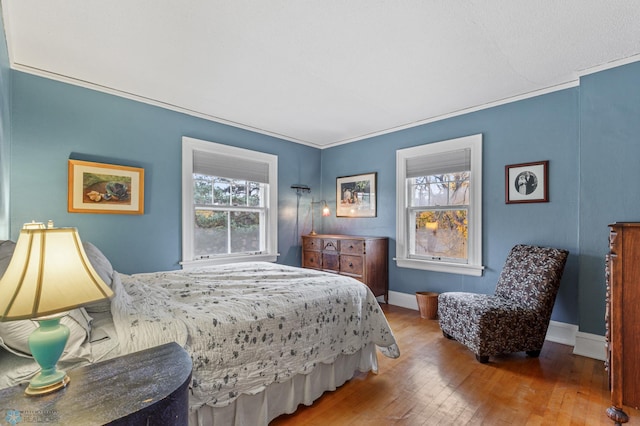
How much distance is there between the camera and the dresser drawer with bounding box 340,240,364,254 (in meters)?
3.93

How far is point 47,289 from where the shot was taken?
89cm

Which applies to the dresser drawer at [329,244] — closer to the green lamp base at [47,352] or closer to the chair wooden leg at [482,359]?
the chair wooden leg at [482,359]

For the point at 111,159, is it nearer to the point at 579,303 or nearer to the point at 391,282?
the point at 391,282

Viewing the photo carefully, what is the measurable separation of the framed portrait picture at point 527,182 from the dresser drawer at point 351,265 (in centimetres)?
183

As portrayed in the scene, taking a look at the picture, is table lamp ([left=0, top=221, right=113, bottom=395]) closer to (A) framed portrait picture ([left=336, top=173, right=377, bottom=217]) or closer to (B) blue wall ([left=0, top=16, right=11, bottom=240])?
(B) blue wall ([left=0, top=16, right=11, bottom=240])

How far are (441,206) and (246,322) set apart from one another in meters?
2.99

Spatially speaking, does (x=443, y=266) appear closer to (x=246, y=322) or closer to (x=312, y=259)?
(x=312, y=259)

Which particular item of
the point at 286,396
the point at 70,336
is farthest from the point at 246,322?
the point at 70,336

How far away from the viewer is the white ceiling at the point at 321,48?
1879 millimetres

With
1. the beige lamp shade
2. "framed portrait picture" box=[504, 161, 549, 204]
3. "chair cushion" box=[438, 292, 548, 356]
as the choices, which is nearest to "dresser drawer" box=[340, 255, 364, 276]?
"chair cushion" box=[438, 292, 548, 356]

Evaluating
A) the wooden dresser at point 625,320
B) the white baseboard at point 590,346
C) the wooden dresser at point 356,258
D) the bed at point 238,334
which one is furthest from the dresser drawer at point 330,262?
the wooden dresser at point 625,320

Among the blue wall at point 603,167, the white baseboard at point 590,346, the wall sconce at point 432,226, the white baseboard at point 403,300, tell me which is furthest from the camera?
the white baseboard at point 403,300

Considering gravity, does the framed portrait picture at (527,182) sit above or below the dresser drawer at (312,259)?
above

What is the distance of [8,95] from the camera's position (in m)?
2.44
